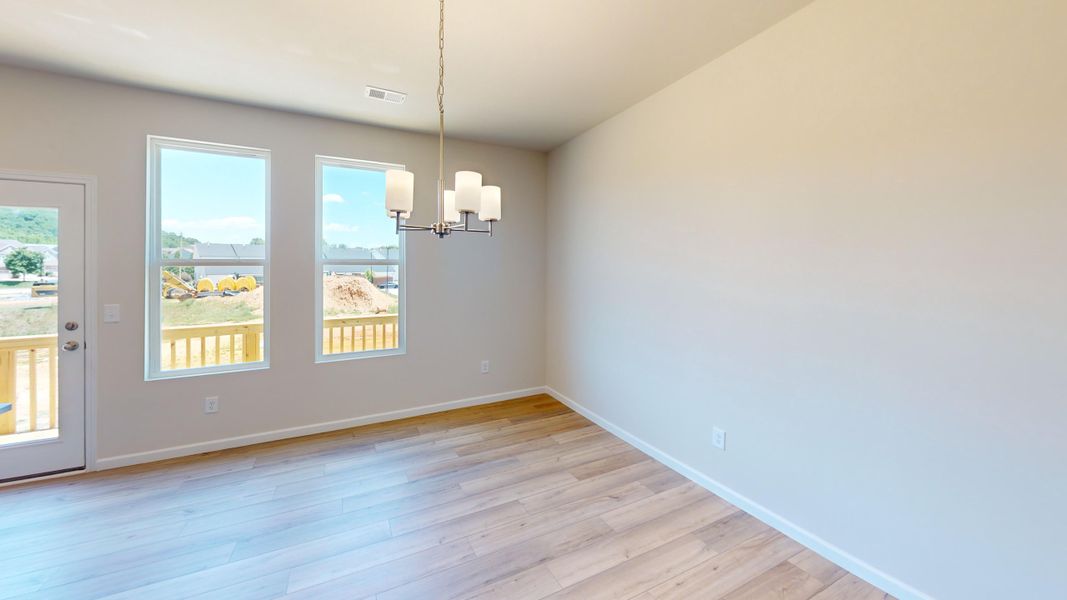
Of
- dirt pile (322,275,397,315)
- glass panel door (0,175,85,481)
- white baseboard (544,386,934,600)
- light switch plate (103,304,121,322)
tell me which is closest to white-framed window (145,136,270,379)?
light switch plate (103,304,121,322)

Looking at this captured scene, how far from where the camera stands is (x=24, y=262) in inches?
100

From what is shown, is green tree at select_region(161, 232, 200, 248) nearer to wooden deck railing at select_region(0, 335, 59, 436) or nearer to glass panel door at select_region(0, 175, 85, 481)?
glass panel door at select_region(0, 175, 85, 481)

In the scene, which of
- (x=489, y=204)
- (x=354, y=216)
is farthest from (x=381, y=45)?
(x=354, y=216)

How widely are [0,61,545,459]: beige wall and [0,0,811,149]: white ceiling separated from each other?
227 mm

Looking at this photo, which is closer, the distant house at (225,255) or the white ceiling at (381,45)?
the white ceiling at (381,45)

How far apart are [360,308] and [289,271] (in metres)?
0.66

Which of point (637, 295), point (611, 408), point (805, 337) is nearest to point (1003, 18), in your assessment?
point (805, 337)

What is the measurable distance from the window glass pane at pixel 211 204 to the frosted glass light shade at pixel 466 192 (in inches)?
90.4


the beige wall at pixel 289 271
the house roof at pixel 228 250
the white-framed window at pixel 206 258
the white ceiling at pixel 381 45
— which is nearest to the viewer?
the white ceiling at pixel 381 45

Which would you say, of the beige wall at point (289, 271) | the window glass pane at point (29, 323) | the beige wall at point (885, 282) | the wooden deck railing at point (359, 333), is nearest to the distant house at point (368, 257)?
the beige wall at point (289, 271)

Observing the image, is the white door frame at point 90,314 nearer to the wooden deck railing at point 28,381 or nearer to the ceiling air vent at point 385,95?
the wooden deck railing at point 28,381

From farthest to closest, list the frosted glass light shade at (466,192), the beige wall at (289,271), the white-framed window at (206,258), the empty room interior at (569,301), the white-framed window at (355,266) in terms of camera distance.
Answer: the white-framed window at (355,266), the white-framed window at (206,258), the beige wall at (289,271), the frosted glass light shade at (466,192), the empty room interior at (569,301)

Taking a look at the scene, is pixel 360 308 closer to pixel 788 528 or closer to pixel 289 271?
pixel 289 271

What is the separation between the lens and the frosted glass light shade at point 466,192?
73.0 inches
